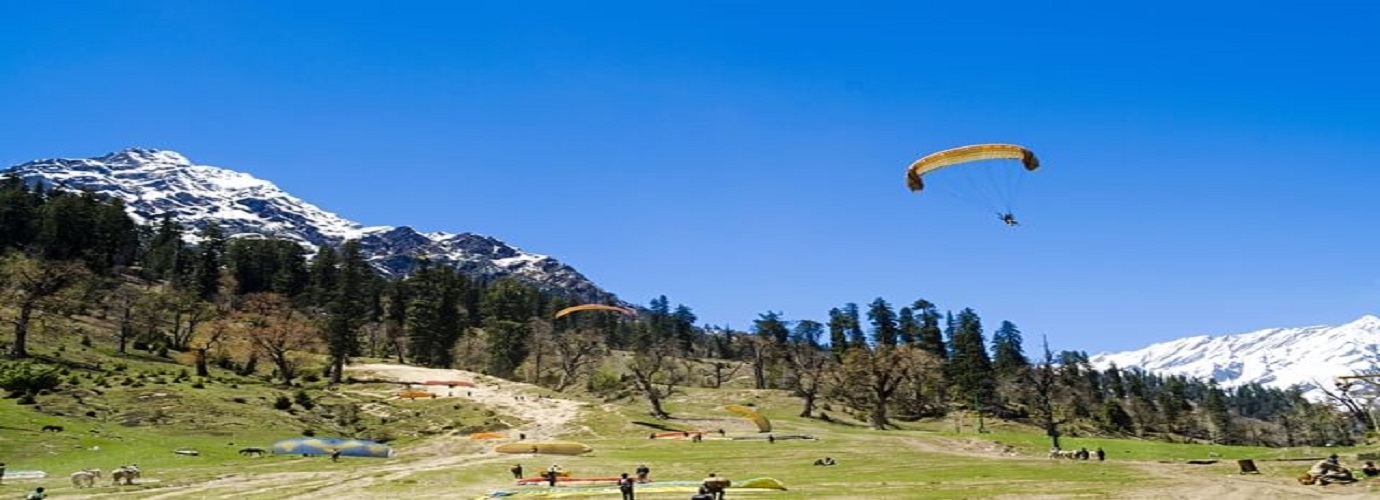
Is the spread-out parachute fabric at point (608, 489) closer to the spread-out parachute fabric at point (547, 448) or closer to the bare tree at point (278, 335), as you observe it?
the spread-out parachute fabric at point (547, 448)

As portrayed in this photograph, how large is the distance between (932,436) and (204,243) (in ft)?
428

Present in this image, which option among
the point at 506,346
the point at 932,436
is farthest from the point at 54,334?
the point at 932,436

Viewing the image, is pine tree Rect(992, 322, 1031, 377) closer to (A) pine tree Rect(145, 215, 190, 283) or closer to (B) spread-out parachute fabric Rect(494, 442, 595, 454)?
(B) spread-out parachute fabric Rect(494, 442, 595, 454)

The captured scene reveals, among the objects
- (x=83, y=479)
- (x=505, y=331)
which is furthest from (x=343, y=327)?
(x=83, y=479)

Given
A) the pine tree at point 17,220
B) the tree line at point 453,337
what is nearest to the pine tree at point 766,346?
the tree line at point 453,337

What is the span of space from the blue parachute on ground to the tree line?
101ft

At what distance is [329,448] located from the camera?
52469mm

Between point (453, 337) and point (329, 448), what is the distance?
76.7 meters

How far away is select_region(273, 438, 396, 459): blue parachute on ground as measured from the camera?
51750mm

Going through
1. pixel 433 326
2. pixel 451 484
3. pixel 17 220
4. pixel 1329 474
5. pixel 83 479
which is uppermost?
pixel 17 220

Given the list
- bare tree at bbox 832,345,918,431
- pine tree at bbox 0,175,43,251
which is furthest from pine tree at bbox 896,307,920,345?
pine tree at bbox 0,175,43,251

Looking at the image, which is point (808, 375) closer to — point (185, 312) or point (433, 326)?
point (433, 326)

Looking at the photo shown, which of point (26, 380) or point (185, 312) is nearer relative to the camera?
point (26, 380)

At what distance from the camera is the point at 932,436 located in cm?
6775
